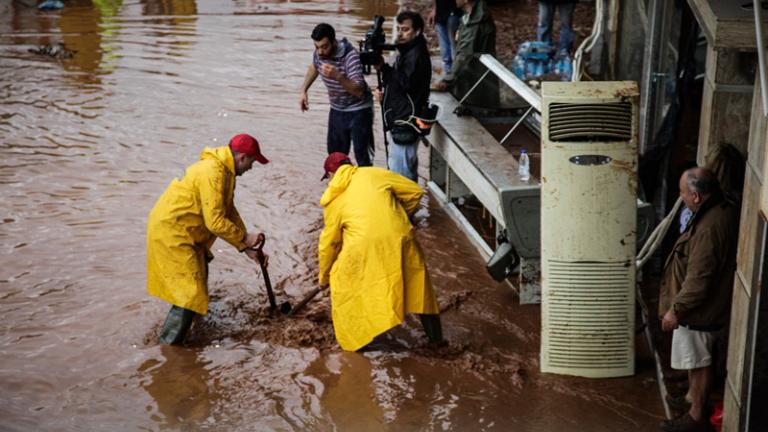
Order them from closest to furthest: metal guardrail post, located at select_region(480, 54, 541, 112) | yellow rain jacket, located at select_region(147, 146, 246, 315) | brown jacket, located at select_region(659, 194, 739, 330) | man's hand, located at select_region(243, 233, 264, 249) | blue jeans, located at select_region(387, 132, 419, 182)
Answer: brown jacket, located at select_region(659, 194, 739, 330) → yellow rain jacket, located at select_region(147, 146, 246, 315) → man's hand, located at select_region(243, 233, 264, 249) → metal guardrail post, located at select_region(480, 54, 541, 112) → blue jeans, located at select_region(387, 132, 419, 182)

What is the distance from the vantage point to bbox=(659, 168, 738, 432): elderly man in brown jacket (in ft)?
19.8

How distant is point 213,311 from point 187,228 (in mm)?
1066

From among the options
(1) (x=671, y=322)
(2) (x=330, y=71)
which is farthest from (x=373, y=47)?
(1) (x=671, y=322)

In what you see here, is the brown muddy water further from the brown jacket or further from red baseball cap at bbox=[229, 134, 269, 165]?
red baseball cap at bbox=[229, 134, 269, 165]

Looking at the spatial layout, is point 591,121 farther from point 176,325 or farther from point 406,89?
point 176,325

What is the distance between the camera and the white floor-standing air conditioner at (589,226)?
21.9 ft

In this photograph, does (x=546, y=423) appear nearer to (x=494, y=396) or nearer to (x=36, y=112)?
(x=494, y=396)

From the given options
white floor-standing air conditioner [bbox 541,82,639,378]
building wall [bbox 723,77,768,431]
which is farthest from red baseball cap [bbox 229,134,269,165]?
building wall [bbox 723,77,768,431]

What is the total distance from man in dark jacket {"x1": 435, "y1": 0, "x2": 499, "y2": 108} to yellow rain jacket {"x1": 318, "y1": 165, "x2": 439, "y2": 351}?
10.7 feet

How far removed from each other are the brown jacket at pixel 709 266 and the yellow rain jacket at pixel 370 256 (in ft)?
6.15

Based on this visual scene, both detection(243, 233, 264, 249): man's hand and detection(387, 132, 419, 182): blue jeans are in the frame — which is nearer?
detection(243, 233, 264, 249): man's hand

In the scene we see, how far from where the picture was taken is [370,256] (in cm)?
719

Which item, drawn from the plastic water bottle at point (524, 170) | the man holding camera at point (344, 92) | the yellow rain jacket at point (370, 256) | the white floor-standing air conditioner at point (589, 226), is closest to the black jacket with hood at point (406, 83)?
the man holding camera at point (344, 92)

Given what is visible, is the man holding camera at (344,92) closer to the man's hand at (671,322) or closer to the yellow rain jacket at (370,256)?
the yellow rain jacket at (370,256)
